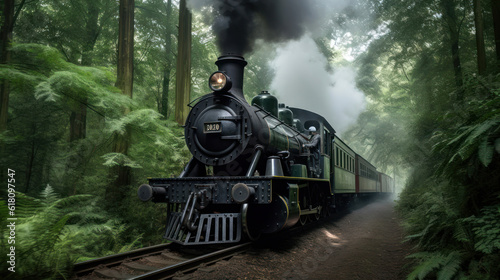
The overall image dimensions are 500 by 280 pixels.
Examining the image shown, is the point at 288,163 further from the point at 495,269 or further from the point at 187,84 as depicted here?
the point at 187,84

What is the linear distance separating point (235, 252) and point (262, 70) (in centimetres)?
1973

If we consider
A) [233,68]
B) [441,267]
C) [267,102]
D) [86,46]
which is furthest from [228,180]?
[86,46]

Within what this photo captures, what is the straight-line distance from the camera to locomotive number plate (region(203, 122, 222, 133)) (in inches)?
226

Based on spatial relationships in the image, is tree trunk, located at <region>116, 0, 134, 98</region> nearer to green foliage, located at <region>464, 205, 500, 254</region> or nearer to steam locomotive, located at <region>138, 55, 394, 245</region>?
steam locomotive, located at <region>138, 55, 394, 245</region>

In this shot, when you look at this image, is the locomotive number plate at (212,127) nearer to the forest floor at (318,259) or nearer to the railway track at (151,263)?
the railway track at (151,263)

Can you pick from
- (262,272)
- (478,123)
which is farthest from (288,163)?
(478,123)

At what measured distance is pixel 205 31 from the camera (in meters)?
15.8

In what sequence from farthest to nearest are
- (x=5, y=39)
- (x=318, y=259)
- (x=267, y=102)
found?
1. (x=5, y=39)
2. (x=267, y=102)
3. (x=318, y=259)

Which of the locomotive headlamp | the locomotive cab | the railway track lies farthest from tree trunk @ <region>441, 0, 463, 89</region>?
the railway track

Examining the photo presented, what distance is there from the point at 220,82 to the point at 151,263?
3224 mm

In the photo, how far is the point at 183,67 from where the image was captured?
11.0 m

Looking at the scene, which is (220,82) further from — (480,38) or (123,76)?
(480,38)

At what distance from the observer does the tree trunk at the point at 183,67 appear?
10.7 metres

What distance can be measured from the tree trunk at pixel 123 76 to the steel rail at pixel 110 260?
11.9 feet
